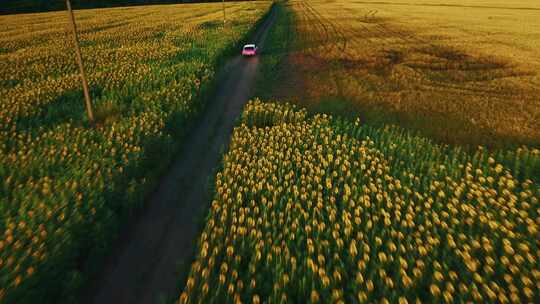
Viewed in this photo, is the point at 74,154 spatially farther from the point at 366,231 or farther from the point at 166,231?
the point at 366,231

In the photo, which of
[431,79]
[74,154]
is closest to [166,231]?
[74,154]

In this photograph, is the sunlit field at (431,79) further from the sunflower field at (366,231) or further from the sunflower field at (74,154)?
the sunflower field at (74,154)

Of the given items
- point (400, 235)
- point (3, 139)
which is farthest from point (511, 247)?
point (3, 139)

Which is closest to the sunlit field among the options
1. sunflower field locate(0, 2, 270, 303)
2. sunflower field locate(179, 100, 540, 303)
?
sunflower field locate(179, 100, 540, 303)

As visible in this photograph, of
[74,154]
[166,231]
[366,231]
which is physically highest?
[74,154]

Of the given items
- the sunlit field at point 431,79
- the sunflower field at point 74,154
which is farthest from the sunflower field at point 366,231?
the sunlit field at point 431,79

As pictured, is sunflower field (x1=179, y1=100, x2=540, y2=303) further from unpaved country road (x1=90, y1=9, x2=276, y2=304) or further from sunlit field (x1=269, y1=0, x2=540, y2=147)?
sunlit field (x1=269, y1=0, x2=540, y2=147)

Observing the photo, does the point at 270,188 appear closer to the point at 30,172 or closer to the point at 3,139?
the point at 30,172
